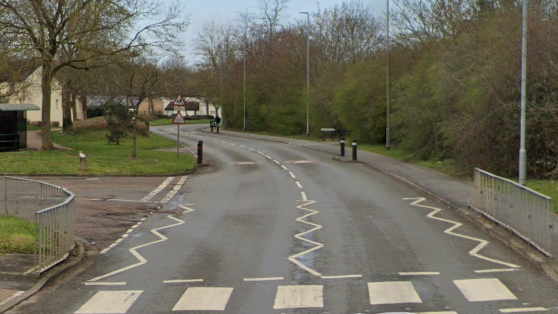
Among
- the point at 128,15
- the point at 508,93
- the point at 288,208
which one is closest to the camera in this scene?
the point at 288,208

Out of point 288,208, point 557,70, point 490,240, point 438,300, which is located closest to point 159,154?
point 288,208

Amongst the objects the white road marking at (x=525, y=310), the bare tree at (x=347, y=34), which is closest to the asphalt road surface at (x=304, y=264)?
the white road marking at (x=525, y=310)

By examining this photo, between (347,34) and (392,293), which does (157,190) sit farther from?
(347,34)

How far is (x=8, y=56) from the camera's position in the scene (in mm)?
32281

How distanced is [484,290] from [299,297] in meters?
2.62

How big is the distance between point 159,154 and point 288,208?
1940cm

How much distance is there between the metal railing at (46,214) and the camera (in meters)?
11.8

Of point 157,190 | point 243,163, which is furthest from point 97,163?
point 243,163

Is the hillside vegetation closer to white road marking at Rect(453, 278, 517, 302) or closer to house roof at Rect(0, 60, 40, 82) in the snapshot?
white road marking at Rect(453, 278, 517, 302)

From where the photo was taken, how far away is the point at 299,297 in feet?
33.0

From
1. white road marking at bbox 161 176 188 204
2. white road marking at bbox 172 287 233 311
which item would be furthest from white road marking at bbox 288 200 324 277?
white road marking at bbox 161 176 188 204

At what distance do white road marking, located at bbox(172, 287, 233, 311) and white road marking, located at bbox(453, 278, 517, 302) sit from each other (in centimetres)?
332

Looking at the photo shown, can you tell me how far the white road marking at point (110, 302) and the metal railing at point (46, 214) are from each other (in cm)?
156

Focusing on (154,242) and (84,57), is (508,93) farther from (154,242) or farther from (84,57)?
(84,57)
